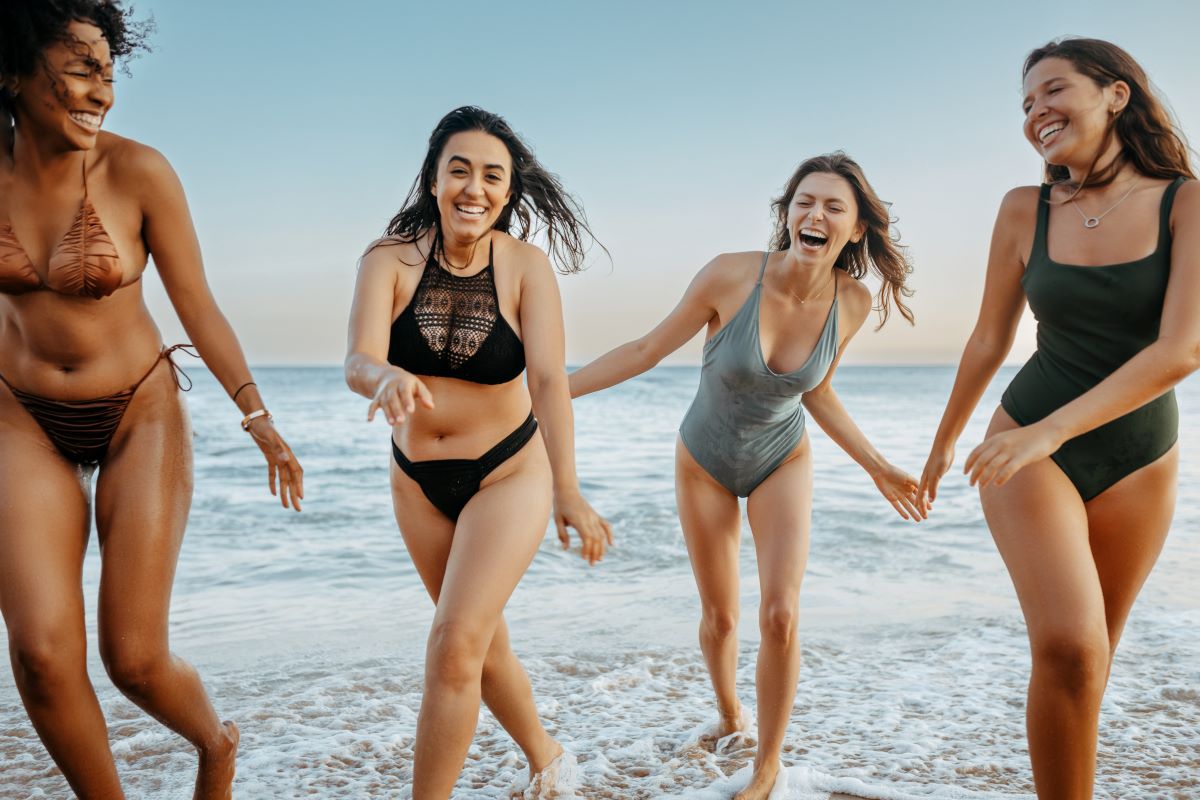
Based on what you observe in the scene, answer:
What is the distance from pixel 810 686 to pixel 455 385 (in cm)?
337

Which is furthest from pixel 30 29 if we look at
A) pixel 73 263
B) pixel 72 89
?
pixel 73 263

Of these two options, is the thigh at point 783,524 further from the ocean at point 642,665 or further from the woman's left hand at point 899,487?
the ocean at point 642,665

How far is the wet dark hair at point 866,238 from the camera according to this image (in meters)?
4.80

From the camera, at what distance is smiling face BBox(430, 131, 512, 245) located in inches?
146

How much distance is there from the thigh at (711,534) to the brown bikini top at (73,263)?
2513mm

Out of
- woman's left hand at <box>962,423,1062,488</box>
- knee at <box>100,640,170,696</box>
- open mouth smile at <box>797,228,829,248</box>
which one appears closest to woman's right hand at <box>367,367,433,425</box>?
knee at <box>100,640,170,696</box>

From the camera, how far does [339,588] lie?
8664 mm

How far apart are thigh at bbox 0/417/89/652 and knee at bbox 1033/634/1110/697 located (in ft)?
9.52

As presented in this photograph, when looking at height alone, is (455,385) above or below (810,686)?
above

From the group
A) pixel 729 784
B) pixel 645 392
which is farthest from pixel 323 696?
pixel 645 392

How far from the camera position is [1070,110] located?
342 centimetres

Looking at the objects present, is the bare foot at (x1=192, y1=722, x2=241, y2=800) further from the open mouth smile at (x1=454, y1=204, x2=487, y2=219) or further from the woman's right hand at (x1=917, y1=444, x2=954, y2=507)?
the woman's right hand at (x1=917, y1=444, x2=954, y2=507)

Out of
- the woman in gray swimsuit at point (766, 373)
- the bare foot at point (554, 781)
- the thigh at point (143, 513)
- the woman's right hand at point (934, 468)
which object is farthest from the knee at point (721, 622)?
the thigh at point (143, 513)

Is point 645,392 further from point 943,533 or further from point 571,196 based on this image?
point 571,196
